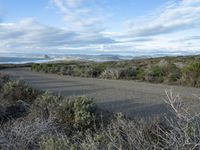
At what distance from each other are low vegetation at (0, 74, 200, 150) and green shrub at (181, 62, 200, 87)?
28.9ft

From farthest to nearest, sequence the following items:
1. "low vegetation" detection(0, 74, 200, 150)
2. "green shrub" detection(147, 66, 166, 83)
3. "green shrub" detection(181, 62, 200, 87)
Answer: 1. "green shrub" detection(147, 66, 166, 83)
2. "green shrub" detection(181, 62, 200, 87)
3. "low vegetation" detection(0, 74, 200, 150)

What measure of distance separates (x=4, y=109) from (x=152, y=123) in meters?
5.95

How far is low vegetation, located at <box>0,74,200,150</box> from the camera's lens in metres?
5.76

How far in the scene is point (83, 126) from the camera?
9.48 meters

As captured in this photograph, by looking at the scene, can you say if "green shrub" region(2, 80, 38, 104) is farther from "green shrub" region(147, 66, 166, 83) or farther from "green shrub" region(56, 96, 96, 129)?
"green shrub" region(147, 66, 166, 83)

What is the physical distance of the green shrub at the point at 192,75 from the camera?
2017 centimetres

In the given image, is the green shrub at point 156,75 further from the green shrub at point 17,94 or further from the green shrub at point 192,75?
the green shrub at point 17,94

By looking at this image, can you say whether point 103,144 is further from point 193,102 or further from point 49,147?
point 193,102

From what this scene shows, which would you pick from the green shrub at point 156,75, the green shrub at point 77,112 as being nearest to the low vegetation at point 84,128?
the green shrub at point 77,112

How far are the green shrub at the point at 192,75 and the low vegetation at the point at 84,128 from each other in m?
8.80

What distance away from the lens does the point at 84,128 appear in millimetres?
9406

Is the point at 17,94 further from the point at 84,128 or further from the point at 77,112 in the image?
the point at 84,128

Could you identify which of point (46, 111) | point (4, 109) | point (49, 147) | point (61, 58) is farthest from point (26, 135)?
point (61, 58)

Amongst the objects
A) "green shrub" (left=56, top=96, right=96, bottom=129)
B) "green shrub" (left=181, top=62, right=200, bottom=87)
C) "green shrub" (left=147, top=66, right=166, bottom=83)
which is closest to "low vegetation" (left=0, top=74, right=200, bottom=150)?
"green shrub" (left=56, top=96, right=96, bottom=129)
